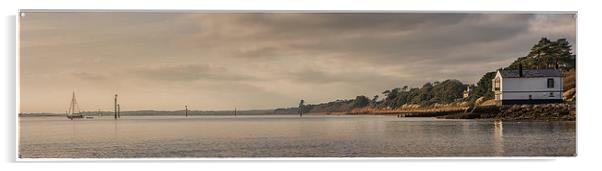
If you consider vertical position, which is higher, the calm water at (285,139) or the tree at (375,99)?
the tree at (375,99)

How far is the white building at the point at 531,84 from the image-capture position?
6.21 meters

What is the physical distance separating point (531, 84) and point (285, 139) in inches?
62.4

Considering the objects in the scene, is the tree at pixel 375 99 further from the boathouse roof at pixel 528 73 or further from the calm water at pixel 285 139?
the boathouse roof at pixel 528 73

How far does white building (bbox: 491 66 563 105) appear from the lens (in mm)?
6211

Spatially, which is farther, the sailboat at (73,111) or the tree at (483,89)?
the tree at (483,89)

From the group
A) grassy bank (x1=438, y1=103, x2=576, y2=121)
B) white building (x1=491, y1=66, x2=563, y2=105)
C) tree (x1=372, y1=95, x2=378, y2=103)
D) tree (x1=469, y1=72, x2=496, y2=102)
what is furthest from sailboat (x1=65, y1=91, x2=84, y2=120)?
white building (x1=491, y1=66, x2=563, y2=105)

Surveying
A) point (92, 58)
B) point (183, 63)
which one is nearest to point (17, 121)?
point (92, 58)

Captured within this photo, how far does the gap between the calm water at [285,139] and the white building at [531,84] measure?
18 cm

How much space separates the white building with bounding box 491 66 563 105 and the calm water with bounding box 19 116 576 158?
0.18m

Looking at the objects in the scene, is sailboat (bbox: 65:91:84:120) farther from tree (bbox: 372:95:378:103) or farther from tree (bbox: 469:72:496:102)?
tree (bbox: 469:72:496:102)

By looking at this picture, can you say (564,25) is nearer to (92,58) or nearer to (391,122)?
(391,122)

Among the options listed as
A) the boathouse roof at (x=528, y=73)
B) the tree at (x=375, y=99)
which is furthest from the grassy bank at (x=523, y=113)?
the tree at (x=375, y=99)

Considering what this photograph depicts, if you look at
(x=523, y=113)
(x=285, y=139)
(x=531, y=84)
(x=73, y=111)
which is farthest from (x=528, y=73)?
(x=73, y=111)
